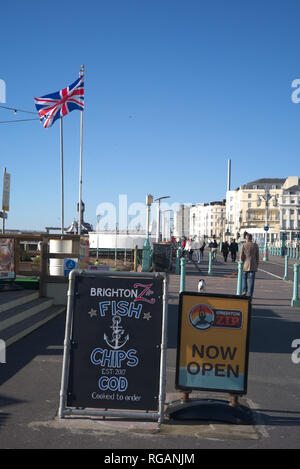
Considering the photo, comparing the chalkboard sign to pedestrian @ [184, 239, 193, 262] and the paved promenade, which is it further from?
the paved promenade

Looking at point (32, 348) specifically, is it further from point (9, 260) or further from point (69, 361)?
point (9, 260)

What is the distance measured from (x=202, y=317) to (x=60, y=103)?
17.5 meters

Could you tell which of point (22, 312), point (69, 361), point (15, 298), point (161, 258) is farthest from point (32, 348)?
point (161, 258)

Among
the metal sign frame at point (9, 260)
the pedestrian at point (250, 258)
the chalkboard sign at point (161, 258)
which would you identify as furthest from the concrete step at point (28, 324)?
the chalkboard sign at point (161, 258)

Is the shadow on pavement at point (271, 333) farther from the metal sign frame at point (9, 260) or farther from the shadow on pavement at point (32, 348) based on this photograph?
the metal sign frame at point (9, 260)

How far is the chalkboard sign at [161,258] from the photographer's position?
85.6 ft

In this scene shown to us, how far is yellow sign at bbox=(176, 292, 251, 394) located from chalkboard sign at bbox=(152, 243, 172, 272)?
817 inches

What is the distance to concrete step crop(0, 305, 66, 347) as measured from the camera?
7848 mm

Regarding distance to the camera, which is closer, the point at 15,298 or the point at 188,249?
the point at 15,298

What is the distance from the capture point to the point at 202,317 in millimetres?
5047
